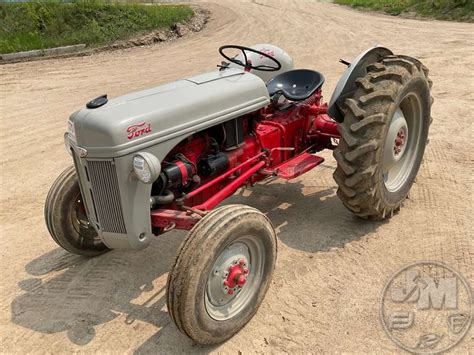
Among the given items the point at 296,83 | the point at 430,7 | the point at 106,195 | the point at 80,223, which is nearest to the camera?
the point at 106,195

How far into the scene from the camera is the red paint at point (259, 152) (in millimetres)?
3389

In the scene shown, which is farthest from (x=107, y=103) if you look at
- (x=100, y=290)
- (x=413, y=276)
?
(x=413, y=276)

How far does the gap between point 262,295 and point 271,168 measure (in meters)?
1.35

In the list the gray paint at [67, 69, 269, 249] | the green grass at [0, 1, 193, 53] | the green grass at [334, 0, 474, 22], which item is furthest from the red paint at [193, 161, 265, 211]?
the green grass at [334, 0, 474, 22]

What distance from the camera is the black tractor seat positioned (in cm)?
462

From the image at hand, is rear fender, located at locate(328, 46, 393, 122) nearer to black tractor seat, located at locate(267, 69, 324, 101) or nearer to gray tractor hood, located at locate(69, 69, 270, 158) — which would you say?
black tractor seat, located at locate(267, 69, 324, 101)

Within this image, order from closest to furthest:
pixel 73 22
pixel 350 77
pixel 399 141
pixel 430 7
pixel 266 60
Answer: pixel 350 77 < pixel 399 141 < pixel 266 60 < pixel 73 22 < pixel 430 7

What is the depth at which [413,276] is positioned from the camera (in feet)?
11.7

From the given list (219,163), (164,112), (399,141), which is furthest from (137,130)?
(399,141)

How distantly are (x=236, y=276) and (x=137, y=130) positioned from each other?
110cm

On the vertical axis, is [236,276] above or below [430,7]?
above

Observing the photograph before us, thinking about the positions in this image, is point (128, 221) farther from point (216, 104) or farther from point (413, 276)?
point (413, 276)

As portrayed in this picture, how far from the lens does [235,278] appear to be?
9.95 feet

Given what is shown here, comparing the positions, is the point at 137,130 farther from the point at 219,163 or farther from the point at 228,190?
the point at 228,190
